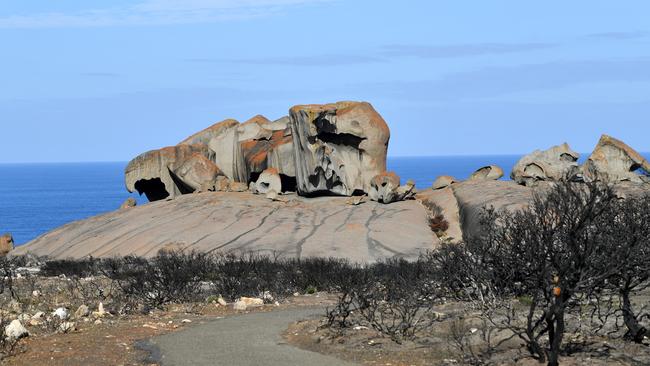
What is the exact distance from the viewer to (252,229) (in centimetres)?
4388

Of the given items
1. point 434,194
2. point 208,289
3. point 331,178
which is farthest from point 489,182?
point 208,289

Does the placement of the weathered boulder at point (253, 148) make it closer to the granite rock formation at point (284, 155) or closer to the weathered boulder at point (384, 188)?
the granite rock formation at point (284, 155)

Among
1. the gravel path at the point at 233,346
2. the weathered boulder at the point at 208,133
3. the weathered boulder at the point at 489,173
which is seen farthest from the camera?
the weathered boulder at the point at 208,133

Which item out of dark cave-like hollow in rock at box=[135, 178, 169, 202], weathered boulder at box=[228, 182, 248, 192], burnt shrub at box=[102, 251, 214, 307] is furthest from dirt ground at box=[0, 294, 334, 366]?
dark cave-like hollow in rock at box=[135, 178, 169, 202]

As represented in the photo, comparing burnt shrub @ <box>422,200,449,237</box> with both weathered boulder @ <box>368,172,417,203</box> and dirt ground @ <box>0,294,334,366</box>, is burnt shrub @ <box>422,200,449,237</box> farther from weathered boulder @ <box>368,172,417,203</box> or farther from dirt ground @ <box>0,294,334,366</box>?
dirt ground @ <box>0,294,334,366</box>

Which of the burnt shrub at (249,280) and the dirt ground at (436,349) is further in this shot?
the burnt shrub at (249,280)

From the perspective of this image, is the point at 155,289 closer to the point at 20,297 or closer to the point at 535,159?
the point at 20,297

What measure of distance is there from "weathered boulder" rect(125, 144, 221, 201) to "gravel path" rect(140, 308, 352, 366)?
35507 mm

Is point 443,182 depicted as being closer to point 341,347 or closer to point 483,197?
point 483,197

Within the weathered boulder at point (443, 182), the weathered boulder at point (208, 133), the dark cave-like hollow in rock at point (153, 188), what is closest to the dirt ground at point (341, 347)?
the weathered boulder at point (443, 182)

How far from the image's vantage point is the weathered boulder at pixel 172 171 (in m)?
54.8

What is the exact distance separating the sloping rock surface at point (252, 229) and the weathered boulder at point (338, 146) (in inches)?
50.5

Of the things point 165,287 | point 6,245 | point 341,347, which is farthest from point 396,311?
point 6,245

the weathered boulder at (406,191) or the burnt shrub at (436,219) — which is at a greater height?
the weathered boulder at (406,191)
